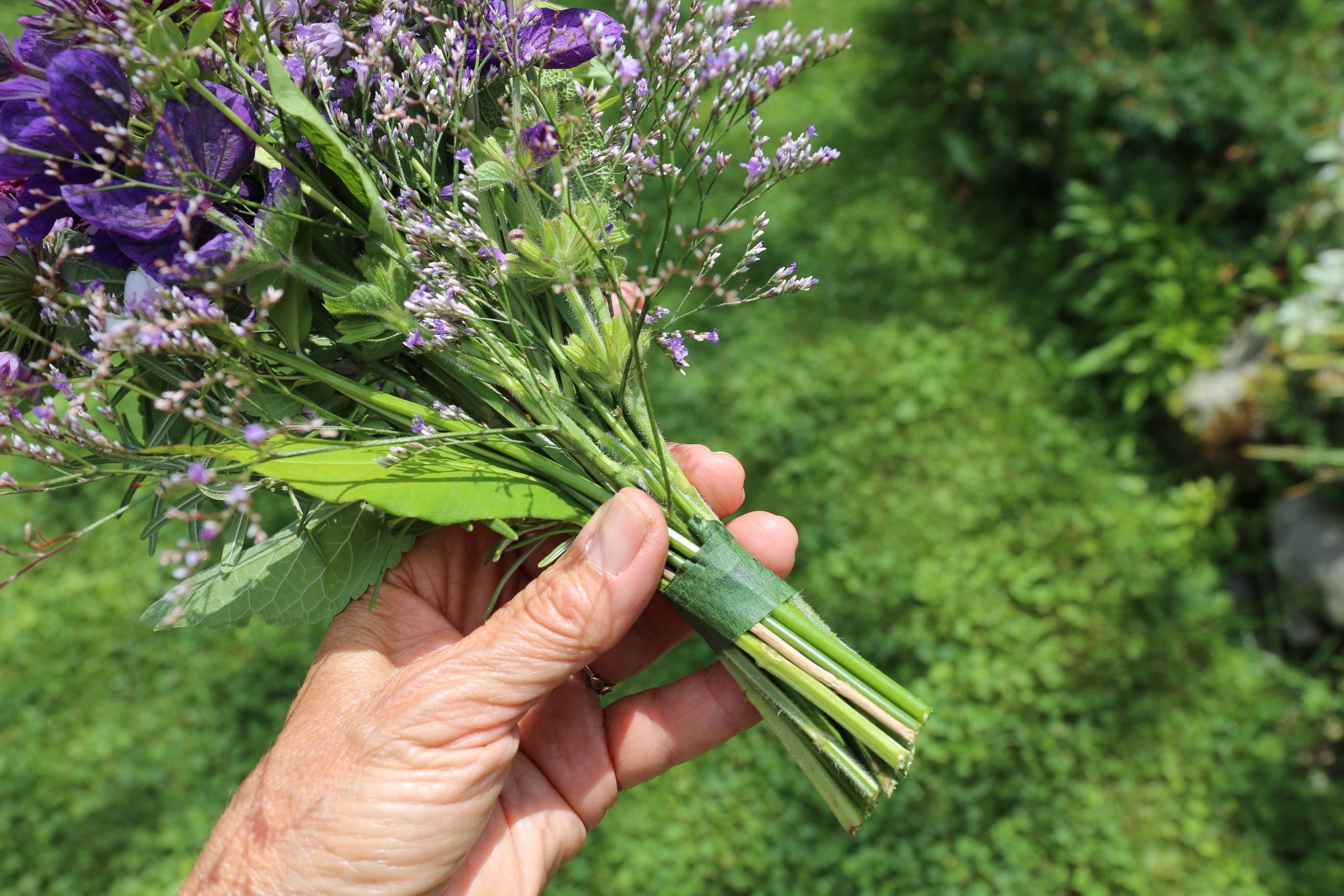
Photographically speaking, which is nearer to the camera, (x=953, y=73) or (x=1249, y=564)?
(x=1249, y=564)

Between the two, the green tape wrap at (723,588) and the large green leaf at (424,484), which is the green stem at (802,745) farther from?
the large green leaf at (424,484)

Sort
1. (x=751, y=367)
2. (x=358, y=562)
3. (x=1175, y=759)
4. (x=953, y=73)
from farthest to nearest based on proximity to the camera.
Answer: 1. (x=953, y=73)
2. (x=751, y=367)
3. (x=1175, y=759)
4. (x=358, y=562)

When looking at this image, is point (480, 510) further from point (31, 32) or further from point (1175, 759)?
point (1175, 759)

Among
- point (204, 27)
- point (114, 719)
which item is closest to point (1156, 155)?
point (204, 27)

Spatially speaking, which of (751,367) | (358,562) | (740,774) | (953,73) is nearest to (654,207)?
(751,367)

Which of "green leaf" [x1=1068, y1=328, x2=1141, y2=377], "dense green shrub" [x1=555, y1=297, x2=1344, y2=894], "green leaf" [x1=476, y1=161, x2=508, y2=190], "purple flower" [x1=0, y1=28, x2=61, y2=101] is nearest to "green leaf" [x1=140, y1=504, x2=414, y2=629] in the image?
"green leaf" [x1=476, y1=161, x2=508, y2=190]

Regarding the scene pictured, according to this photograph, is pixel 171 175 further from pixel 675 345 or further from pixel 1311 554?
pixel 1311 554

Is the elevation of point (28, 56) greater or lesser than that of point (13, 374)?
greater
